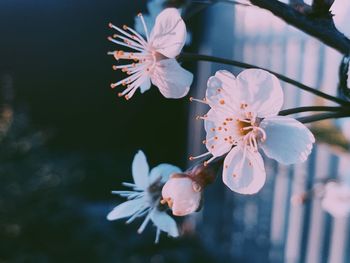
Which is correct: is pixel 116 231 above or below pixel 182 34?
below

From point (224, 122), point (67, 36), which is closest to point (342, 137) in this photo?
point (224, 122)

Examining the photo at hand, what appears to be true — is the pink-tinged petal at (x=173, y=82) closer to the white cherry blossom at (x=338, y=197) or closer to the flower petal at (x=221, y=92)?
the flower petal at (x=221, y=92)

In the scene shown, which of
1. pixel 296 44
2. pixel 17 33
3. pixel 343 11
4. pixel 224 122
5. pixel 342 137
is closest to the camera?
pixel 224 122

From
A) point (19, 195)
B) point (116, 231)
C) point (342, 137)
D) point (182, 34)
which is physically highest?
point (182, 34)

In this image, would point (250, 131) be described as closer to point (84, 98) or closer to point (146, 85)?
point (146, 85)

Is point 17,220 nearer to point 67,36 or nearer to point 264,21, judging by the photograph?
point 264,21

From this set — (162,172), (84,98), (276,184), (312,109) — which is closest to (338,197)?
(162,172)

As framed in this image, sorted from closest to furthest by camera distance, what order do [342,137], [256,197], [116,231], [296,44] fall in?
[342,137] < [296,44] < [256,197] < [116,231]
